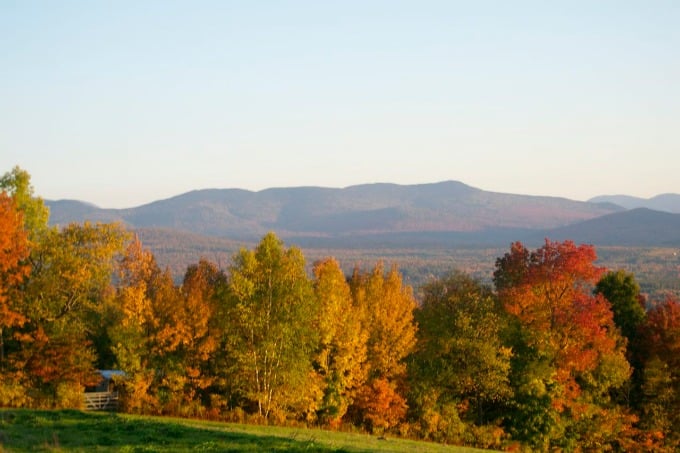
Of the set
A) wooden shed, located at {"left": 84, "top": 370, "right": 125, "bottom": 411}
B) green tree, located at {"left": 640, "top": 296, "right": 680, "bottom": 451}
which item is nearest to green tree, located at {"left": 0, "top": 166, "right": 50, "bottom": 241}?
wooden shed, located at {"left": 84, "top": 370, "right": 125, "bottom": 411}

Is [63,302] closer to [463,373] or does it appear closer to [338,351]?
[338,351]

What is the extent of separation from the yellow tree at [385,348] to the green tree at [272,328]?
4.96 meters

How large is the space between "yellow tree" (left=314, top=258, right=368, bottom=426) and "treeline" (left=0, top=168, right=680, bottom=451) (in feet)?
0.35

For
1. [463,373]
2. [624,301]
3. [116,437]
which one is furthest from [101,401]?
[624,301]

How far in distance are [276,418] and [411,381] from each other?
438 inches

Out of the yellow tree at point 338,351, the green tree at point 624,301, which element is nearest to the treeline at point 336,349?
the yellow tree at point 338,351

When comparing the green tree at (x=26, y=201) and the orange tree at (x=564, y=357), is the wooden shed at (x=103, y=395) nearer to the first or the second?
the green tree at (x=26, y=201)

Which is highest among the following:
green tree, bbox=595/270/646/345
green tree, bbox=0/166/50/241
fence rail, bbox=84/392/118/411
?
green tree, bbox=0/166/50/241

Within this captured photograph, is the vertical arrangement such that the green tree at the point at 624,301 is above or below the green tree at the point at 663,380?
above

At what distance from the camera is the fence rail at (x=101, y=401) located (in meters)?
52.0

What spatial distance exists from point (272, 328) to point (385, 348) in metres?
8.97

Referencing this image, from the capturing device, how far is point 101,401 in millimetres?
52688

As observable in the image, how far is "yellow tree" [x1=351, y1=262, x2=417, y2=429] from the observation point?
182 ft

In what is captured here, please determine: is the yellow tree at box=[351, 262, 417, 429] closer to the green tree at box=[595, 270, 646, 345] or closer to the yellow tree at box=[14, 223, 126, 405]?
the green tree at box=[595, 270, 646, 345]
